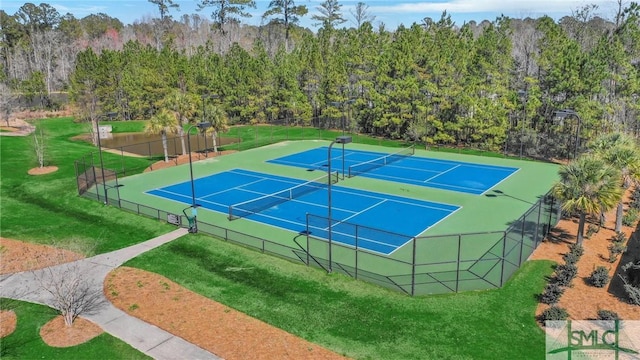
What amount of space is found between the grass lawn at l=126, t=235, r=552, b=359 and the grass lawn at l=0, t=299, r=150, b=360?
4.35 metres

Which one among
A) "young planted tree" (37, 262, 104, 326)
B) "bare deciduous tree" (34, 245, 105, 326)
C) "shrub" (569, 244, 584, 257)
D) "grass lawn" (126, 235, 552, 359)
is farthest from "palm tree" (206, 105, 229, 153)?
"shrub" (569, 244, 584, 257)

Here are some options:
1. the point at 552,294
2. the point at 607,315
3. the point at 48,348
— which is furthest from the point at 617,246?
the point at 48,348

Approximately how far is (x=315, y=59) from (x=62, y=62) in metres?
79.2

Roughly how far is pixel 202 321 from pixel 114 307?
13.1 ft

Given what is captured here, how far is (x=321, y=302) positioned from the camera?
1953 cm

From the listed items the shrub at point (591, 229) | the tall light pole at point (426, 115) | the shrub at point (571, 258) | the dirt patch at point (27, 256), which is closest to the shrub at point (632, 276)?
the shrub at point (571, 258)

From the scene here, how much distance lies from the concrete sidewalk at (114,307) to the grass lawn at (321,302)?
70 cm

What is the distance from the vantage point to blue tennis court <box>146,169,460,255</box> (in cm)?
2719

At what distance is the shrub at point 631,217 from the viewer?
92.3ft

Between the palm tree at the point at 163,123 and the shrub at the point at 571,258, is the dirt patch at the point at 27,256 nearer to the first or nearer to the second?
the palm tree at the point at 163,123

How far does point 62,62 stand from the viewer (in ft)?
375

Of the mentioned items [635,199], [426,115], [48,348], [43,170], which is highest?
[426,115]

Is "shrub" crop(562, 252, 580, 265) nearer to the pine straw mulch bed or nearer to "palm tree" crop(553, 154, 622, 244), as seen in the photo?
the pine straw mulch bed

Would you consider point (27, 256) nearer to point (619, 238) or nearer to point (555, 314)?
point (555, 314)
